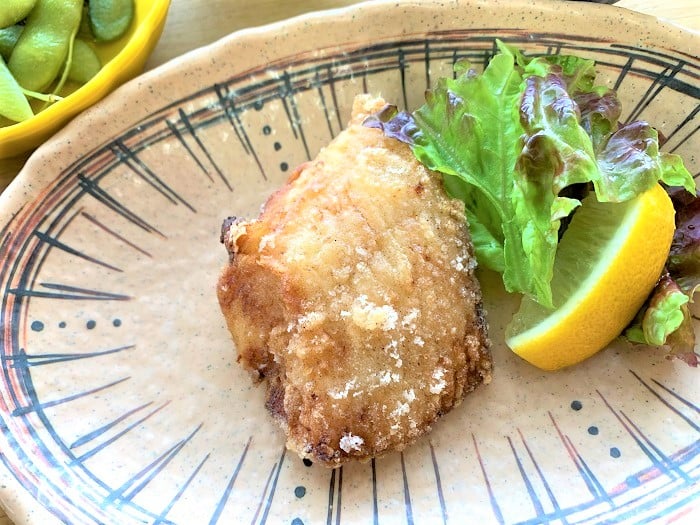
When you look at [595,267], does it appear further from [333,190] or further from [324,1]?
[324,1]

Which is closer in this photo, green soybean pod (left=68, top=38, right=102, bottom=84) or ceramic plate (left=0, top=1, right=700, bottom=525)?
ceramic plate (left=0, top=1, right=700, bottom=525)

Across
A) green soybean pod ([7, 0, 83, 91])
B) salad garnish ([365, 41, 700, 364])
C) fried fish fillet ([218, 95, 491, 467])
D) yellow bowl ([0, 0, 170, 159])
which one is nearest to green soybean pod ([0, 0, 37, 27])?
green soybean pod ([7, 0, 83, 91])

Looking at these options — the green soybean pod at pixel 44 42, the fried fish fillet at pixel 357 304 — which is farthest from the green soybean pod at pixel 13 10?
the fried fish fillet at pixel 357 304

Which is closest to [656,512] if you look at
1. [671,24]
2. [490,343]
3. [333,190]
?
[490,343]

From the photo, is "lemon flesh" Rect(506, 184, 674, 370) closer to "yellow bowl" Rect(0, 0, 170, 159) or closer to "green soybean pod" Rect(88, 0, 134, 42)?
"yellow bowl" Rect(0, 0, 170, 159)

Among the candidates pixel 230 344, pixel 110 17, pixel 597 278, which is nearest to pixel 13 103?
pixel 110 17

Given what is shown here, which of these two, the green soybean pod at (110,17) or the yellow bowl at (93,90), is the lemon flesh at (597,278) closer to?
the yellow bowl at (93,90)
